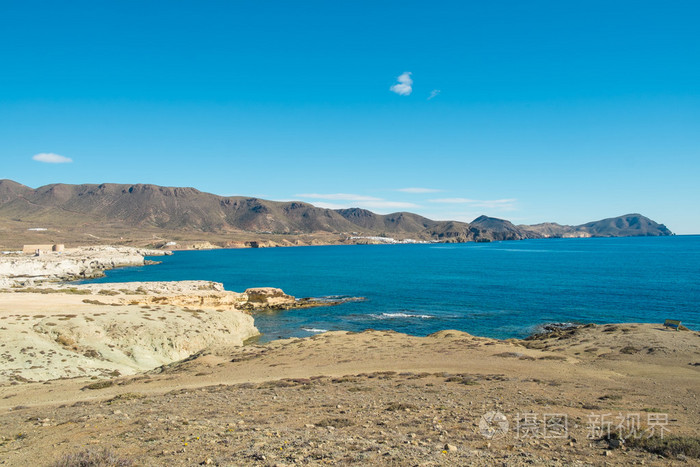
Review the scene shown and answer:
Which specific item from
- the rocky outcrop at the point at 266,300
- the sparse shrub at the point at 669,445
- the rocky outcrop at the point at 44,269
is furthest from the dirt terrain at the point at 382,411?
the rocky outcrop at the point at 44,269

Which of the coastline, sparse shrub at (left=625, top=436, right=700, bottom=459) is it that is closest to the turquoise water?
the coastline

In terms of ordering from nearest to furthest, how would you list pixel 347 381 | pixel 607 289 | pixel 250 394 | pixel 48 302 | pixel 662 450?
1. pixel 662 450
2. pixel 250 394
3. pixel 347 381
4. pixel 48 302
5. pixel 607 289

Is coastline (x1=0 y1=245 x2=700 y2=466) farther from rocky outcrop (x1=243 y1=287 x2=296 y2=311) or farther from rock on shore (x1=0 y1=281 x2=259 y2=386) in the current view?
rocky outcrop (x1=243 y1=287 x2=296 y2=311)

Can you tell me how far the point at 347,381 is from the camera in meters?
20.2

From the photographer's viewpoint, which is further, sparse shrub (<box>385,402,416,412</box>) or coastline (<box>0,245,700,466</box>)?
sparse shrub (<box>385,402,416,412</box>)

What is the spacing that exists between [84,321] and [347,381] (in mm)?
25469

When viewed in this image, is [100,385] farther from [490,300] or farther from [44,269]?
[44,269]

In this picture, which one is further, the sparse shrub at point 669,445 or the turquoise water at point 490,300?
the turquoise water at point 490,300

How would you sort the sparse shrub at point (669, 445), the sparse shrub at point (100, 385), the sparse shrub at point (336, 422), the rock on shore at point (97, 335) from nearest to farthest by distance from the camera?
the sparse shrub at point (669, 445)
the sparse shrub at point (336, 422)
the sparse shrub at point (100, 385)
the rock on shore at point (97, 335)

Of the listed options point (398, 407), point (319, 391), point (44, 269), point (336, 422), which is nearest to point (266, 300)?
point (319, 391)

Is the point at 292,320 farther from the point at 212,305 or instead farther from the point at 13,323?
the point at 13,323

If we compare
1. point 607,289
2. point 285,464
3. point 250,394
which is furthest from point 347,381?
point 607,289

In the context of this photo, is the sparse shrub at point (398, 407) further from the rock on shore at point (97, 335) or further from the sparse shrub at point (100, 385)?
the rock on shore at point (97, 335)

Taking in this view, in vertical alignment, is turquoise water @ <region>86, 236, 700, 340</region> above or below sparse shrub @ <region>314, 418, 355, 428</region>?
below
